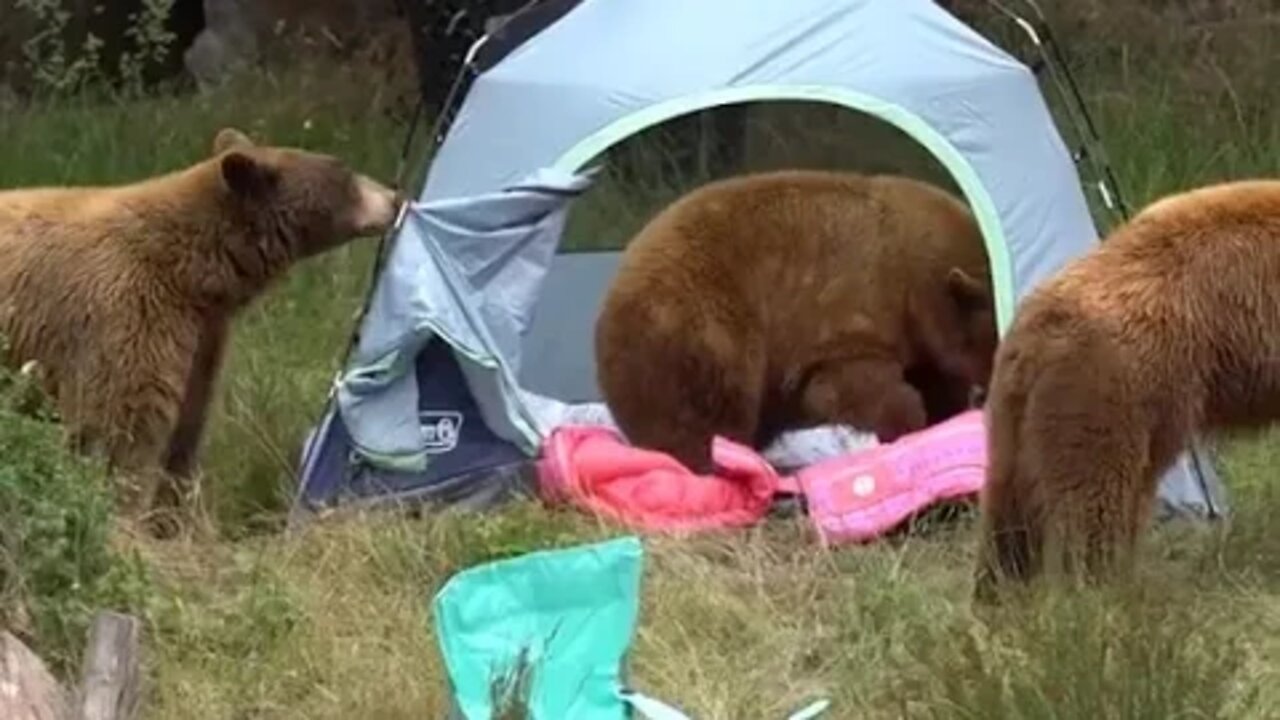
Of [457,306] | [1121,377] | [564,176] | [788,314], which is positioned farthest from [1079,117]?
[1121,377]

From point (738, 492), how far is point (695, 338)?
474 millimetres

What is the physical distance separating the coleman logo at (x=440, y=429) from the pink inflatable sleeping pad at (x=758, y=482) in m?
0.28

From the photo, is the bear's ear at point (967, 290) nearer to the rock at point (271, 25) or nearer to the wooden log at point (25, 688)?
the wooden log at point (25, 688)

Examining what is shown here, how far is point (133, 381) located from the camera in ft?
25.3

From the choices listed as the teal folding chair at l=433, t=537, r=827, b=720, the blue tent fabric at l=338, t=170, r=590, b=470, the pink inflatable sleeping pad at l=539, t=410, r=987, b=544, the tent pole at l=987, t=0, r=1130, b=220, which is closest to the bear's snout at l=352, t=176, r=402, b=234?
the blue tent fabric at l=338, t=170, r=590, b=470

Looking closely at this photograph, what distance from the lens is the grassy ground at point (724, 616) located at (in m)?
5.37

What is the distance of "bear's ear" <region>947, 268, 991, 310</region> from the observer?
8266 mm

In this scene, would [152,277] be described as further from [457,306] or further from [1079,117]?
[1079,117]

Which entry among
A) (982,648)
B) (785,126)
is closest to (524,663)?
(982,648)

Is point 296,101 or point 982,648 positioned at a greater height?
point 982,648

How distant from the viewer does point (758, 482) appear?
26.2 ft

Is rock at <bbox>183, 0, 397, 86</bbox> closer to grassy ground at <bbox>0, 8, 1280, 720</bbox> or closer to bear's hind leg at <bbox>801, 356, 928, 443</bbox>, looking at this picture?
grassy ground at <bbox>0, 8, 1280, 720</bbox>

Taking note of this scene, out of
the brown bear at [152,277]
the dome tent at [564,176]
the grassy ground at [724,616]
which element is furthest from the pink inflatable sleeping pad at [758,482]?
the brown bear at [152,277]

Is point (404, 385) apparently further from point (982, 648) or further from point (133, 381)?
point (982, 648)
